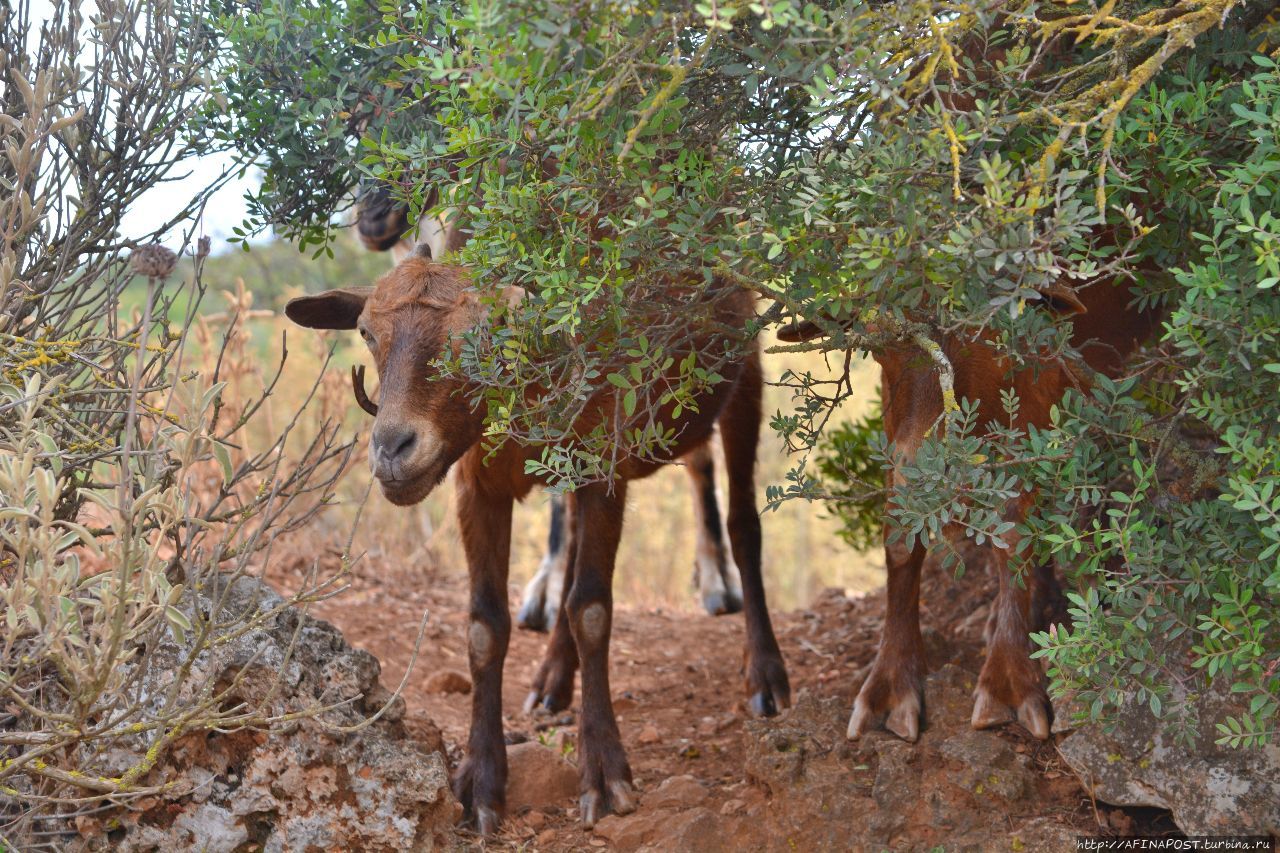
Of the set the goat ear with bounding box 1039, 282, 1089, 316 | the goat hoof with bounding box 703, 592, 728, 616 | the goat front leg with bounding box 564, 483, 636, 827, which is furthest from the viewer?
the goat hoof with bounding box 703, 592, 728, 616

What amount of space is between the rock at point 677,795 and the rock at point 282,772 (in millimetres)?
798

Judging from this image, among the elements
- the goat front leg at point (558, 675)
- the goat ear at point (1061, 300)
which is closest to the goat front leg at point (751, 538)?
the goat front leg at point (558, 675)

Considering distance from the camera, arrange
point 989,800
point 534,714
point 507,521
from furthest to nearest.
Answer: point 534,714 → point 507,521 → point 989,800

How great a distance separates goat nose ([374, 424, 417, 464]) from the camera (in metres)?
3.95

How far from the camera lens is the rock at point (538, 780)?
15.7ft

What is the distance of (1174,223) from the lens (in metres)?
3.78

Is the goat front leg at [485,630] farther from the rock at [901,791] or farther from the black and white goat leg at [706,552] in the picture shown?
the black and white goat leg at [706,552]

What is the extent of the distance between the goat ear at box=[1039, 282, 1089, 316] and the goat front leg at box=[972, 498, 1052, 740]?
0.81 meters

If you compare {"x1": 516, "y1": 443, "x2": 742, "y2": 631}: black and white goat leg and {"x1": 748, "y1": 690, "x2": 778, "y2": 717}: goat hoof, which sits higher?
{"x1": 516, "y1": 443, "x2": 742, "y2": 631}: black and white goat leg

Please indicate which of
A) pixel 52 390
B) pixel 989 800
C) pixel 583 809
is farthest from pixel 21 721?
pixel 989 800

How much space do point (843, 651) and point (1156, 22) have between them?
145 inches

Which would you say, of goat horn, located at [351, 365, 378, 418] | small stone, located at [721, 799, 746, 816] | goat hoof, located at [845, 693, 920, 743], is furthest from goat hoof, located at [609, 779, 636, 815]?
goat horn, located at [351, 365, 378, 418]

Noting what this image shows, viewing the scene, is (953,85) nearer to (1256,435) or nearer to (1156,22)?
(1156,22)

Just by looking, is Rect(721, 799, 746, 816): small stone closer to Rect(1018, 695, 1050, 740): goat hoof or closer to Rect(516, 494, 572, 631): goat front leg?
Rect(1018, 695, 1050, 740): goat hoof
